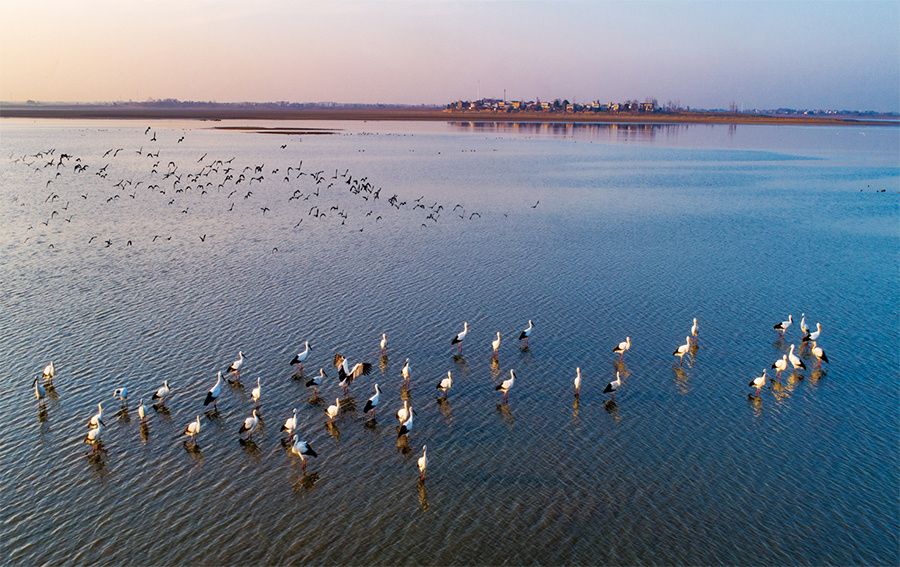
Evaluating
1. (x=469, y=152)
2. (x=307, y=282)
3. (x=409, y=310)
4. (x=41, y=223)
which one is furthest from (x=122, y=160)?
(x=409, y=310)

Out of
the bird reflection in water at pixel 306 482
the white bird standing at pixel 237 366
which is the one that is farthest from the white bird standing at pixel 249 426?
the white bird standing at pixel 237 366

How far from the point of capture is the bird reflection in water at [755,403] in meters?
25.3

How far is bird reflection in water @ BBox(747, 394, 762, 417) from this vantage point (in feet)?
82.9

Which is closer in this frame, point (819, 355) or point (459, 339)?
point (819, 355)

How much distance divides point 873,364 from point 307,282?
1124 inches

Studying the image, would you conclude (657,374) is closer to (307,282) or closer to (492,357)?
(492,357)

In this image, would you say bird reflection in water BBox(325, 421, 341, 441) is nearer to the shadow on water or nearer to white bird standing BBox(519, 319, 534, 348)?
the shadow on water

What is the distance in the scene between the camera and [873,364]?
1144 inches

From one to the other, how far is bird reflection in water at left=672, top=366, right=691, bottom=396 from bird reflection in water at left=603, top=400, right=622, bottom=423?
9.86 ft

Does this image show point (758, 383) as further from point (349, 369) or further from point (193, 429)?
point (193, 429)

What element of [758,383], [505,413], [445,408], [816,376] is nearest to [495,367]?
[505,413]

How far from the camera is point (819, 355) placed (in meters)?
28.9

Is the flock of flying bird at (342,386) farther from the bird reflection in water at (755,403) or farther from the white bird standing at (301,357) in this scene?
the bird reflection in water at (755,403)

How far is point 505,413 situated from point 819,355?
14470 mm
